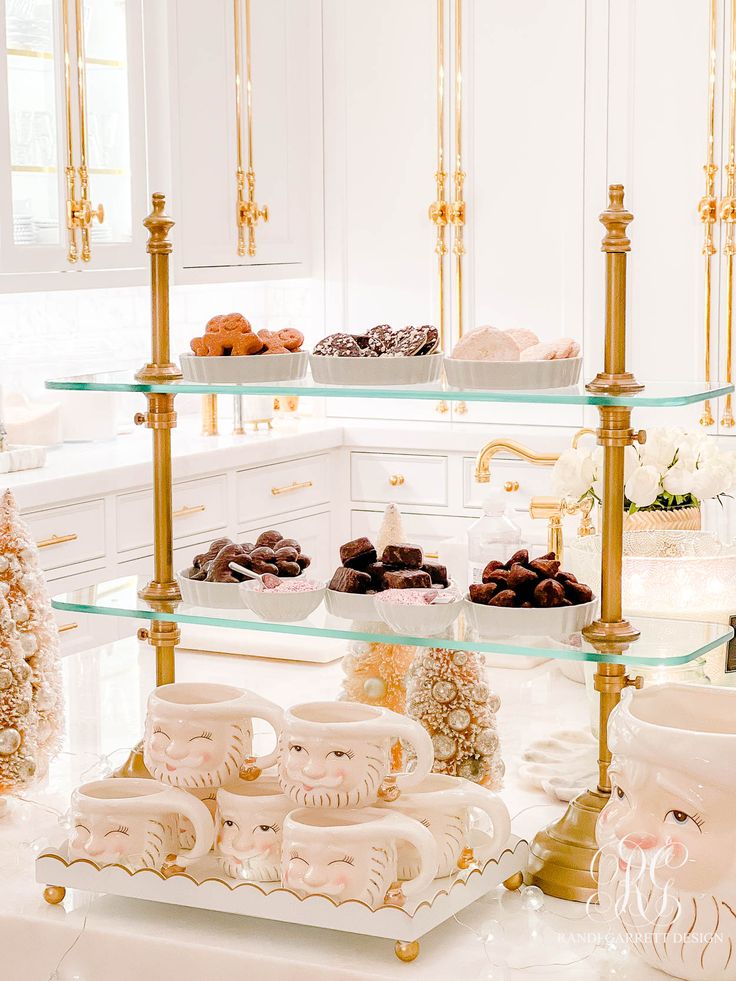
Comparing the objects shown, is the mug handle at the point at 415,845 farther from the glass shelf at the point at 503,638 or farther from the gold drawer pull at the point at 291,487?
the gold drawer pull at the point at 291,487

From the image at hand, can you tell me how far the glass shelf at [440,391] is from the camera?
1.08 metres

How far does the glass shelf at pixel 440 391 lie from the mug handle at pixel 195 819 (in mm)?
351

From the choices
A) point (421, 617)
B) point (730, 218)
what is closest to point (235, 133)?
point (730, 218)

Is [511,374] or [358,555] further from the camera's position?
[358,555]

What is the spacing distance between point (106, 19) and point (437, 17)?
3.62 ft

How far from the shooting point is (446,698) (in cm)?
125

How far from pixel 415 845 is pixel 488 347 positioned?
0.42 meters

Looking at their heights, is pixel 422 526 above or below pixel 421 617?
below

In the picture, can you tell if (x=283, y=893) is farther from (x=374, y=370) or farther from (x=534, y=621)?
(x=374, y=370)

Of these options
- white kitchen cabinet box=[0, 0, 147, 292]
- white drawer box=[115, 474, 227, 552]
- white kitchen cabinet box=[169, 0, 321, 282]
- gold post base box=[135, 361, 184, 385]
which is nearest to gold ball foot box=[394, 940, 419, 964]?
gold post base box=[135, 361, 184, 385]

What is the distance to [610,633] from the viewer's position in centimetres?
111

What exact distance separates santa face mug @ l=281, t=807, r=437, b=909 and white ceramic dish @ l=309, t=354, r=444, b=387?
394 millimetres

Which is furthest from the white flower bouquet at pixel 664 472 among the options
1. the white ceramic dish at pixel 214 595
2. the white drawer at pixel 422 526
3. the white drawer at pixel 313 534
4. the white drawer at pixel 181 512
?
the white drawer at pixel 313 534

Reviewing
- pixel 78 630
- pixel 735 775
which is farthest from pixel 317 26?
pixel 735 775
